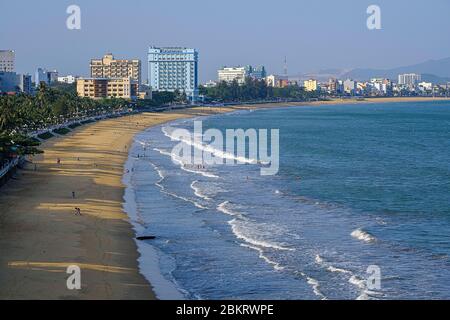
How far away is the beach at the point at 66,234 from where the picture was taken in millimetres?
23031

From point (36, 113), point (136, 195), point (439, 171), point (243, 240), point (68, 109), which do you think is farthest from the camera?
point (68, 109)

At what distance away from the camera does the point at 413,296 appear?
75.1 ft

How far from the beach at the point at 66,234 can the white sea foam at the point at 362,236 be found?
8940mm

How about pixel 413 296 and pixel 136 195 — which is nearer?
pixel 413 296

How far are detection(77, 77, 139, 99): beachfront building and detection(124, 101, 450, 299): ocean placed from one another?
4331 inches

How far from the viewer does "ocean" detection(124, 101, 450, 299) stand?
24.3 meters

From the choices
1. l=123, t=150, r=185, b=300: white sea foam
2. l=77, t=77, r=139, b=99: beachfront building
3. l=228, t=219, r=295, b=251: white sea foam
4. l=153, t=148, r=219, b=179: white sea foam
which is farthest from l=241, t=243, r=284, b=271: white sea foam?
l=77, t=77, r=139, b=99: beachfront building

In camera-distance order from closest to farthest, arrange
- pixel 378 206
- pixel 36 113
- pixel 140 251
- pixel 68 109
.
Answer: pixel 140 251 < pixel 378 206 < pixel 36 113 < pixel 68 109

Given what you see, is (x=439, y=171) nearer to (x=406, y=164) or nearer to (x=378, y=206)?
(x=406, y=164)

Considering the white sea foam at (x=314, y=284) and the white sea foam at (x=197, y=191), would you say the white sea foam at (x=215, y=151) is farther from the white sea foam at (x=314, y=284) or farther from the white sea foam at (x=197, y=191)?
the white sea foam at (x=314, y=284)

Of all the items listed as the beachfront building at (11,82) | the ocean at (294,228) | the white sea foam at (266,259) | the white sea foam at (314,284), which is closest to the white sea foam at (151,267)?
the ocean at (294,228)

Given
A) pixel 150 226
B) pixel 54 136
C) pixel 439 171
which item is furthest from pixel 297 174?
pixel 54 136
